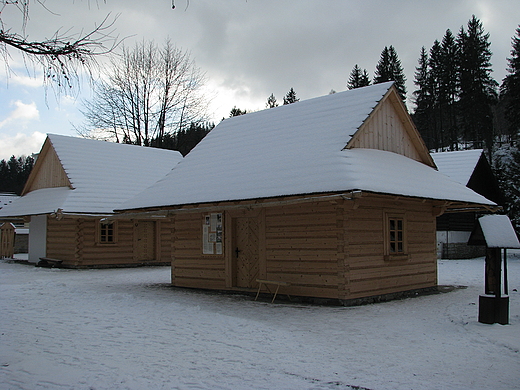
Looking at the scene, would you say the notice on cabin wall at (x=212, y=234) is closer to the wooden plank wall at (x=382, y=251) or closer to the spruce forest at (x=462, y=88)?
the wooden plank wall at (x=382, y=251)

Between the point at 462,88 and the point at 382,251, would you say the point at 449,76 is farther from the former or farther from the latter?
the point at 382,251

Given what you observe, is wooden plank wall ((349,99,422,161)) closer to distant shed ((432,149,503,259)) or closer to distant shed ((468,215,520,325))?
distant shed ((468,215,520,325))

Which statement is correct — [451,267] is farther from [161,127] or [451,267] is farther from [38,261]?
[161,127]

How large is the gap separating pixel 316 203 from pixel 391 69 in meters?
48.9

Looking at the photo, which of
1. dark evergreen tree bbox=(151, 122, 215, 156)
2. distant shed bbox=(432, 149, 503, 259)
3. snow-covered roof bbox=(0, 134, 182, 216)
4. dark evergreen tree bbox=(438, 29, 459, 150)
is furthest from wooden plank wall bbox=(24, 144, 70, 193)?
dark evergreen tree bbox=(438, 29, 459, 150)

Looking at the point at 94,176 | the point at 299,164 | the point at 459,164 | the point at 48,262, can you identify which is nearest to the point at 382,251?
the point at 299,164

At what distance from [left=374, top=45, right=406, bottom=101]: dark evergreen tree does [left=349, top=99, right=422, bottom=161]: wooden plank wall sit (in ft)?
141

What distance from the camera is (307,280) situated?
12.0 meters

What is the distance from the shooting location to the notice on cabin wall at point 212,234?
47.1ft

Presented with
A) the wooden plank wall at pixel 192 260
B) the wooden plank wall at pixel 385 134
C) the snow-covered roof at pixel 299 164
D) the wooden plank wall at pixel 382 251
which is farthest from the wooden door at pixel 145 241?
the wooden plank wall at pixel 382 251

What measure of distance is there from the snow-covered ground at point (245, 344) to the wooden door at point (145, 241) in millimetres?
11217

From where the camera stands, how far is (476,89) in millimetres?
50406

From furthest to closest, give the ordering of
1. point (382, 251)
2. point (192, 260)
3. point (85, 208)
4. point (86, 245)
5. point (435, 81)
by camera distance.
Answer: point (435, 81), point (86, 245), point (85, 208), point (192, 260), point (382, 251)

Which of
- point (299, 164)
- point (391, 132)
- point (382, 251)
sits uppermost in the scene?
point (391, 132)
